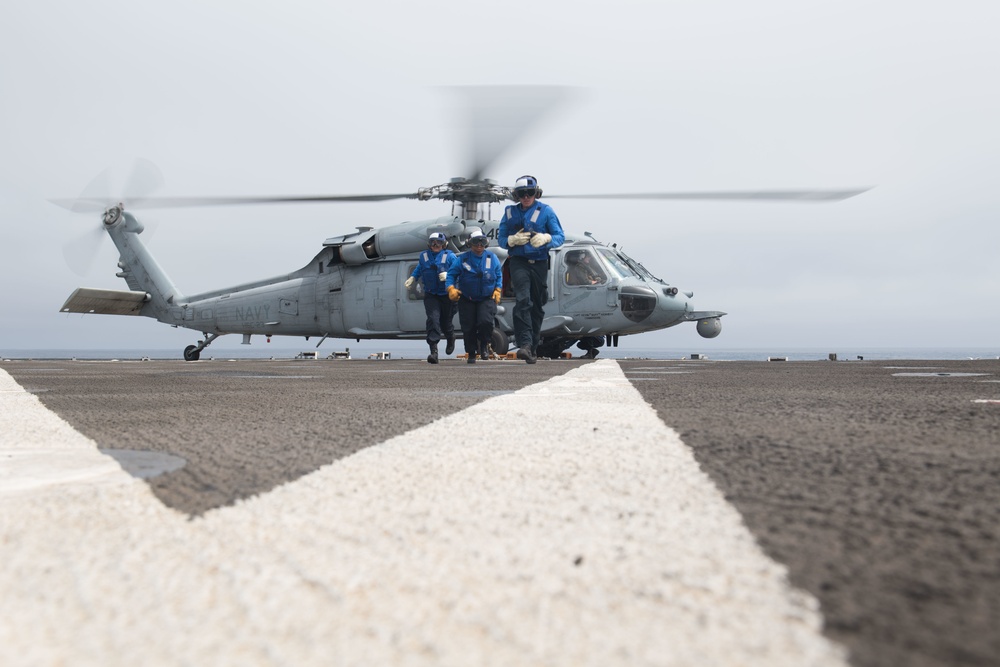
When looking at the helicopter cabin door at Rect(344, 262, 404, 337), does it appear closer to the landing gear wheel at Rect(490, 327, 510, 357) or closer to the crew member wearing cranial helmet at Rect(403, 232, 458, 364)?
the landing gear wheel at Rect(490, 327, 510, 357)

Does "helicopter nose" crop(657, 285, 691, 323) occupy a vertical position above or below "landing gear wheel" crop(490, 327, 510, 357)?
above

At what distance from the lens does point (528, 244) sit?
31.1ft

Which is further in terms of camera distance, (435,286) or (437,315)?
(437,315)

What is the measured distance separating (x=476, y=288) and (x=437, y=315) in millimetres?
1032

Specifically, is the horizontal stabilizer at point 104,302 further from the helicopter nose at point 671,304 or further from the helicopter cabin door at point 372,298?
the helicopter nose at point 671,304

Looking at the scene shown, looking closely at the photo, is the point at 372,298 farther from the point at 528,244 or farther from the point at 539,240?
the point at 539,240

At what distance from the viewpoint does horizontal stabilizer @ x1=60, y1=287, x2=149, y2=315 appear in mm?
19469

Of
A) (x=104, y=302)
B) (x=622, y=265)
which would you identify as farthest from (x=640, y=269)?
(x=104, y=302)

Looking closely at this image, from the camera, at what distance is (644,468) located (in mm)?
1749

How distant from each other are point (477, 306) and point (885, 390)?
21.8 ft

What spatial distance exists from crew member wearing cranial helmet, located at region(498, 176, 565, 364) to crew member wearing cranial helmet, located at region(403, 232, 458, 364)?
49.6 inches

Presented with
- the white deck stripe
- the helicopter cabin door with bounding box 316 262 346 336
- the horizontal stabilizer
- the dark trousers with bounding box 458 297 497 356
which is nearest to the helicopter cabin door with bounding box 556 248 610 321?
the dark trousers with bounding box 458 297 497 356

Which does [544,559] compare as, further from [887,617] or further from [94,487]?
[94,487]

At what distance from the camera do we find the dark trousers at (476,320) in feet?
34.8
